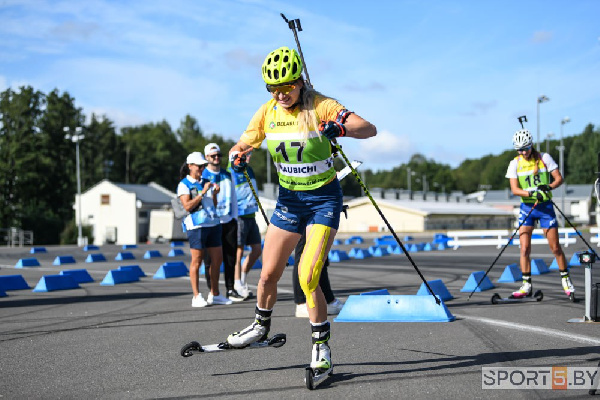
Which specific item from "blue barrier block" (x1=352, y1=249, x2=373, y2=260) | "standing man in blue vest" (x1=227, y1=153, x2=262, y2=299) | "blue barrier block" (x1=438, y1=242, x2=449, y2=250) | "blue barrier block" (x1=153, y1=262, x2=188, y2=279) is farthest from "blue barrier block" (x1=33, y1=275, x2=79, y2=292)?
"blue barrier block" (x1=438, y1=242, x2=449, y2=250)

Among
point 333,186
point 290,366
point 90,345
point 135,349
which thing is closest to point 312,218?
point 333,186

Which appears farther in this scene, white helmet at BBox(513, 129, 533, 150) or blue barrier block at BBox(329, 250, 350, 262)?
blue barrier block at BBox(329, 250, 350, 262)

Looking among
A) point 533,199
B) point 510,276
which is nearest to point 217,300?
point 533,199

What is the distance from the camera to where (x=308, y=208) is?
5219 mm

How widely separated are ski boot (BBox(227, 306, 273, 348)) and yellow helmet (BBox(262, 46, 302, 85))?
73.9 inches

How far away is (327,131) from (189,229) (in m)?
5.38

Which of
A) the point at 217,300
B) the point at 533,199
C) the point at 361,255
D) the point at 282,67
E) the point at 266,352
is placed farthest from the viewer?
the point at 361,255

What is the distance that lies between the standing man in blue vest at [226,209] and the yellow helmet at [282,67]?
4.94m

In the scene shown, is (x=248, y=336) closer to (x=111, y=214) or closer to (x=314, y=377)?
(x=314, y=377)

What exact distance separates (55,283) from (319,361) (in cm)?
901

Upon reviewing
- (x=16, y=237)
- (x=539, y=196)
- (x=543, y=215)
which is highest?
(x=539, y=196)

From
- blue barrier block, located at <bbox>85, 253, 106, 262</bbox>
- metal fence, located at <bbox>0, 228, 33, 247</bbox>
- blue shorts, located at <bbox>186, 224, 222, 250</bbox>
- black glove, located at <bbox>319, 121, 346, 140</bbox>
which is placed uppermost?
black glove, located at <bbox>319, 121, 346, 140</bbox>

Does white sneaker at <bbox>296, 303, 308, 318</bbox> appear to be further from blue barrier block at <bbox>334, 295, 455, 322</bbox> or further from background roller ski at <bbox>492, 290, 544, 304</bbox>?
background roller ski at <bbox>492, 290, 544, 304</bbox>

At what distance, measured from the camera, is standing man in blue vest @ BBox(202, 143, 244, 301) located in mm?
10086
